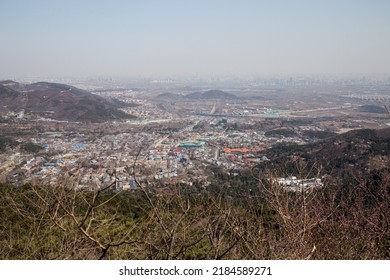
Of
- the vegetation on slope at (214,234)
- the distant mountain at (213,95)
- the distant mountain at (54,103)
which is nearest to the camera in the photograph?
the vegetation on slope at (214,234)

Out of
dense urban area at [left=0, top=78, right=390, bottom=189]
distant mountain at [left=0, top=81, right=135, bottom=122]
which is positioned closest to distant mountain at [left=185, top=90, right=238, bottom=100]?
dense urban area at [left=0, top=78, right=390, bottom=189]

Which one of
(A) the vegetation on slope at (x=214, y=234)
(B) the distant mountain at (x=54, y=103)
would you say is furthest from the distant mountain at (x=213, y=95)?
(A) the vegetation on slope at (x=214, y=234)

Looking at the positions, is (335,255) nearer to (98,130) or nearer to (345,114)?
(98,130)

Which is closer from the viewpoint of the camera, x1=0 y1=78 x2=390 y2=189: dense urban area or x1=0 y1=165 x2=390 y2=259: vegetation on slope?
x1=0 y1=165 x2=390 y2=259: vegetation on slope

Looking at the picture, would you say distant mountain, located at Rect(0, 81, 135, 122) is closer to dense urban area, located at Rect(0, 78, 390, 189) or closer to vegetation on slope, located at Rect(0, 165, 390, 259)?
dense urban area, located at Rect(0, 78, 390, 189)

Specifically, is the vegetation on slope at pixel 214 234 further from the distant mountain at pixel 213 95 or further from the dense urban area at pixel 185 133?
the distant mountain at pixel 213 95

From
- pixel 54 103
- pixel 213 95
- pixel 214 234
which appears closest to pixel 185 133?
pixel 54 103

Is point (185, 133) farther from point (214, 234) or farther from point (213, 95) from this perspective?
point (213, 95)

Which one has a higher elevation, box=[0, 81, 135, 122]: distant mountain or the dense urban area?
box=[0, 81, 135, 122]: distant mountain

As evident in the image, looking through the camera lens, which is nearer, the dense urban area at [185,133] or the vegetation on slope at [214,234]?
the vegetation on slope at [214,234]
